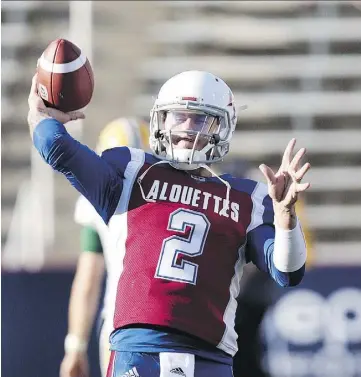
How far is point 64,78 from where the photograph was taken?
3.66 m

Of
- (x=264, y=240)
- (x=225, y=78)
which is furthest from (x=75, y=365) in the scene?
(x=225, y=78)

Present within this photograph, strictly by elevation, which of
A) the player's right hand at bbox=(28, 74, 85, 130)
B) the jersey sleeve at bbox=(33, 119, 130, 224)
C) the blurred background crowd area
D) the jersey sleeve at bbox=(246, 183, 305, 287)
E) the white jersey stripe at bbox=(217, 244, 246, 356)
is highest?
the blurred background crowd area

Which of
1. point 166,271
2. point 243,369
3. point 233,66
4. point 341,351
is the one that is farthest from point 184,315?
point 233,66

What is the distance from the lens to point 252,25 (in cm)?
852

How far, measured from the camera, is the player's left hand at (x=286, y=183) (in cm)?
317

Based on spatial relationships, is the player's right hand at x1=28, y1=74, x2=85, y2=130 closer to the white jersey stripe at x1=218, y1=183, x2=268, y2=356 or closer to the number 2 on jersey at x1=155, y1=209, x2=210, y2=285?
the number 2 on jersey at x1=155, y1=209, x2=210, y2=285

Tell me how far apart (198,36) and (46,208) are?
1826mm

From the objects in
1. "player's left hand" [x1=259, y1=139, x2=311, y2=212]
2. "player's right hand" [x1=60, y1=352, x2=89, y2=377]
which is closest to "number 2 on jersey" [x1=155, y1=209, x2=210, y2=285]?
"player's left hand" [x1=259, y1=139, x2=311, y2=212]

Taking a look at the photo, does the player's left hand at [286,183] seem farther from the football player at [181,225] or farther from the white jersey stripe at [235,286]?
the white jersey stripe at [235,286]

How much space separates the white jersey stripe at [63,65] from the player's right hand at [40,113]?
5.7 inches

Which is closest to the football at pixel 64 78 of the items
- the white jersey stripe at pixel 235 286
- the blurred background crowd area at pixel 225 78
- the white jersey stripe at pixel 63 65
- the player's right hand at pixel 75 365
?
the white jersey stripe at pixel 63 65

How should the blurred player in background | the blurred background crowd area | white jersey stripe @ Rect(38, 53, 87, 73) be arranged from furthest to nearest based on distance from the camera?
1. the blurred background crowd area
2. the blurred player in background
3. white jersey stripe @ Rect(38, 53, 87, 73)

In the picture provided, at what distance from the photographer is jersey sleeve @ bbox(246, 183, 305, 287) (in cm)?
335

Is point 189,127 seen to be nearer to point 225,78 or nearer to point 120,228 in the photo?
point 120,228
